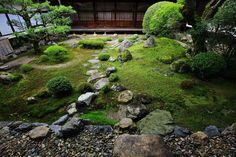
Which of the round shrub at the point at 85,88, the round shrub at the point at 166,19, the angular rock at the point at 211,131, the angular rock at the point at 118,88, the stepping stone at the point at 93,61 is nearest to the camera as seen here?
the angular rock at the point at 211,131

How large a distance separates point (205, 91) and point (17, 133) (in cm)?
607

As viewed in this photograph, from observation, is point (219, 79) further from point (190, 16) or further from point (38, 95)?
point (38, 95)

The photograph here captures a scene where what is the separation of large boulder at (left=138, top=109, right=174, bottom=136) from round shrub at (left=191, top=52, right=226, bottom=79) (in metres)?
2.80

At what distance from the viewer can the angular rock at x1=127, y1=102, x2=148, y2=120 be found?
5385mm

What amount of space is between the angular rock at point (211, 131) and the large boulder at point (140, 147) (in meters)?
1.62

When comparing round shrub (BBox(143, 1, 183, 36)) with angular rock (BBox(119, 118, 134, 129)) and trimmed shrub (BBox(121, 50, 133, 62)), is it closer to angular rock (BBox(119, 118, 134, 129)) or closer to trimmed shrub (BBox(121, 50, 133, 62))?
trimmed shrub (BBox(121, 50, 133, 62))

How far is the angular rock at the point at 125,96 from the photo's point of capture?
6077 mm

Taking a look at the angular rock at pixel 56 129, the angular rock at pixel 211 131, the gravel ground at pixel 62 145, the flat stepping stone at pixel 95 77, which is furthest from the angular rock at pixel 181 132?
the flat stepping stone at pixel 95 77

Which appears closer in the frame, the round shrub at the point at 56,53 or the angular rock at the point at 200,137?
the angular rock at the point at 200,137

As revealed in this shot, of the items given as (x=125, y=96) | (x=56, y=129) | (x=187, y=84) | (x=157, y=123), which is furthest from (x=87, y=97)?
(x=187, y=84)

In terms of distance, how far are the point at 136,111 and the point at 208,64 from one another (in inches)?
138

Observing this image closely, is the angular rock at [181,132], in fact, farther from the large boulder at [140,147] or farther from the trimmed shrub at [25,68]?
the trimmed shrub at [25,68]

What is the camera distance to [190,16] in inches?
321

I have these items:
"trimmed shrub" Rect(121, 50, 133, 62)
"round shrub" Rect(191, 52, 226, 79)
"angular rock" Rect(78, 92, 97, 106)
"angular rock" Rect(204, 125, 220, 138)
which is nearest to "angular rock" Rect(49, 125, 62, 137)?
"angular rock" Rect(78, 92, 97, 106)
